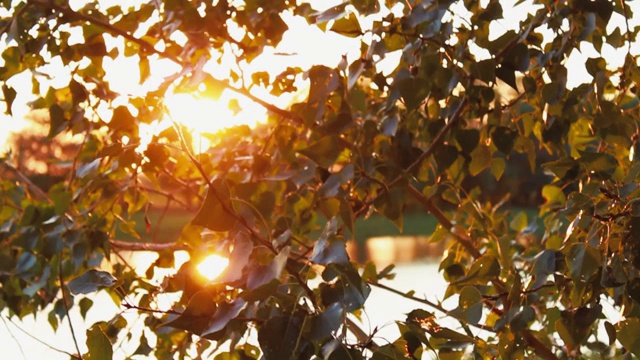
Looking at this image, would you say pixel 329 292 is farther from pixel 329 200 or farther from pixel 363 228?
pixel 363 228

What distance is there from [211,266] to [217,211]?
7cm

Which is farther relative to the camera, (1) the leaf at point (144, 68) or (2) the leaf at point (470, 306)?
(1) the leaf at point (144, 68)

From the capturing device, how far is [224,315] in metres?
0.42

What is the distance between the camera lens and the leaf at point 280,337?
0.41m

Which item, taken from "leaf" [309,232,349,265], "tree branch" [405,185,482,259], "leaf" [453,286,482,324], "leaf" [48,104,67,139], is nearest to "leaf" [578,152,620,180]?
"leaf" [453,286,482,324]

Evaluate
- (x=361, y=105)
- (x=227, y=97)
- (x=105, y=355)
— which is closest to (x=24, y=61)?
(x=227, y=97)

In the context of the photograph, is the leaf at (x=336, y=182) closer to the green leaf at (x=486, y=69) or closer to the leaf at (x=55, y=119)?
the green leaf at (x=486, y=69)

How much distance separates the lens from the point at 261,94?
3.12ft

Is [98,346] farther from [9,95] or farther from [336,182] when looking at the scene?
[9,95]

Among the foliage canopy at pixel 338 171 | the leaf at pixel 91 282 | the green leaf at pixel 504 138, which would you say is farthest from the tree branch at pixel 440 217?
the leaf at pixel 91 282

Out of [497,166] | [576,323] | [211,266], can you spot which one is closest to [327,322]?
[211,266]

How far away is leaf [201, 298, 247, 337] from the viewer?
41cm

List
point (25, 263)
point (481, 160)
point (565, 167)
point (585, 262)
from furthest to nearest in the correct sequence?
point (25, 263) → point (481, 160) → point (565, 167) → point (585, 262)

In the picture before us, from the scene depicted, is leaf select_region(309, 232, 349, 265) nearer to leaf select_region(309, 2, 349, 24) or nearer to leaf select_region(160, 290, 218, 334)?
leaf select_region(160, 290, 218, 334)
